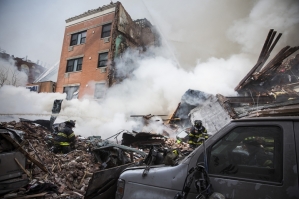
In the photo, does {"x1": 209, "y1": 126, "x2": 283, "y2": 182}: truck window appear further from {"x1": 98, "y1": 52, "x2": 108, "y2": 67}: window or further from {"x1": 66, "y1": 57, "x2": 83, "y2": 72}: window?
{"x1": 66, "y1": 57, "x2": 83, "y2": 72}: window

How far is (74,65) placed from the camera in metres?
18.4

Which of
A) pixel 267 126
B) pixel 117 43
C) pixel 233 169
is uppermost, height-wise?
pixel 117 43

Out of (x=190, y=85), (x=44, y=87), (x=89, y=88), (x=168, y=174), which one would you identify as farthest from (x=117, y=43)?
(x=168, y=174)

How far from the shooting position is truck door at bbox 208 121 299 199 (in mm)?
1331

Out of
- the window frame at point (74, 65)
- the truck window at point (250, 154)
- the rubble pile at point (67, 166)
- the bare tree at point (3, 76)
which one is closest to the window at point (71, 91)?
the window frame at point (74, 65)

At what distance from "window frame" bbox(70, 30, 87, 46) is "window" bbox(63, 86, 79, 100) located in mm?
5147

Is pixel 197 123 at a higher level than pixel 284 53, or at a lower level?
lower

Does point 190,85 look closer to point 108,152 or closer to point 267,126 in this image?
point 108,152

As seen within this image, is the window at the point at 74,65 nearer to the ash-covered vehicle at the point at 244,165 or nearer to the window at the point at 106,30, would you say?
the window at the point at 106,30

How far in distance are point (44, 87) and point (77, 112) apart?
282 inches

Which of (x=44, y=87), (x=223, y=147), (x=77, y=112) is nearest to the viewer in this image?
(x=223, y=147)

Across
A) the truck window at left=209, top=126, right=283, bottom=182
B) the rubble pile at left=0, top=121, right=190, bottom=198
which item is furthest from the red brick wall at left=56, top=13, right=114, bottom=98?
the truck window at left=209, top=126, right=283, bottom=182

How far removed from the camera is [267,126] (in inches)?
62.1

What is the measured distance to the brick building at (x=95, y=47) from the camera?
1644 cm
